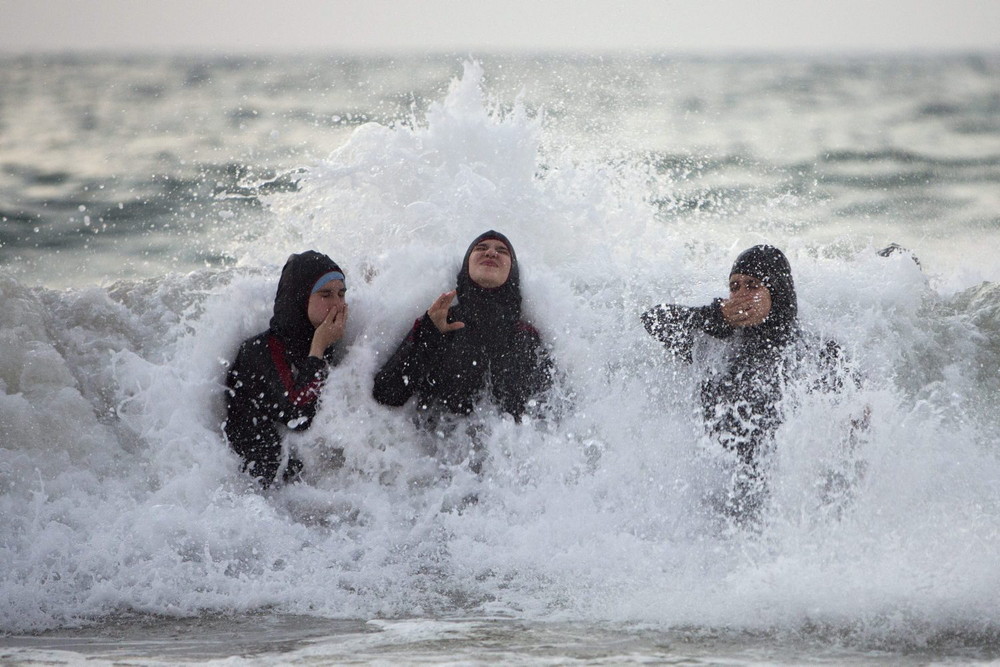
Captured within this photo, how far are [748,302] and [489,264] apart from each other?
134cm

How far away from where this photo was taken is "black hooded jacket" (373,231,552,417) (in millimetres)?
5051

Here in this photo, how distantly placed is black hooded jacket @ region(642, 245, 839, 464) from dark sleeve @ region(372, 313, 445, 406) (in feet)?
4.20

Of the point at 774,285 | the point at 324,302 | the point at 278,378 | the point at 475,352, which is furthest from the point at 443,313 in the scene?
the point at 774,285

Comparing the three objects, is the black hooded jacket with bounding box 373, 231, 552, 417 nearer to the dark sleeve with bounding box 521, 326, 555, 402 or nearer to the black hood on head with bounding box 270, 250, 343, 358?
the dark sleeve with bounding box 521, 326, 555, 402

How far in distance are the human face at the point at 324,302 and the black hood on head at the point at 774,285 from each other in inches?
81.0

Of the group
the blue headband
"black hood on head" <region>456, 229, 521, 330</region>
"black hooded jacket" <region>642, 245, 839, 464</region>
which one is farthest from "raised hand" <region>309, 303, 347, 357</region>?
"black hooded jacket" <region>642, 245, 839, 464</region>

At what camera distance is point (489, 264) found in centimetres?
512

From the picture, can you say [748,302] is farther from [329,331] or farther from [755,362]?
[329,331]

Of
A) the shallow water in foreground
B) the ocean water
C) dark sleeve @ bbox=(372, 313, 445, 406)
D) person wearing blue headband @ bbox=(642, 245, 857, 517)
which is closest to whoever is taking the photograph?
the shallow water in foreground

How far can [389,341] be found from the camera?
17.6 feet

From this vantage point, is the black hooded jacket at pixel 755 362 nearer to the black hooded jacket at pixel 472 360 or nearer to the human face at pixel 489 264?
the black hooded jacket at pixel 472 360

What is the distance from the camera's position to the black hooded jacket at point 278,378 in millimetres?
5047

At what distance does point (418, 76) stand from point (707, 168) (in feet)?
65.5

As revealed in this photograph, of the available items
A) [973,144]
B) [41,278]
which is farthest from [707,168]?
[41,278]
